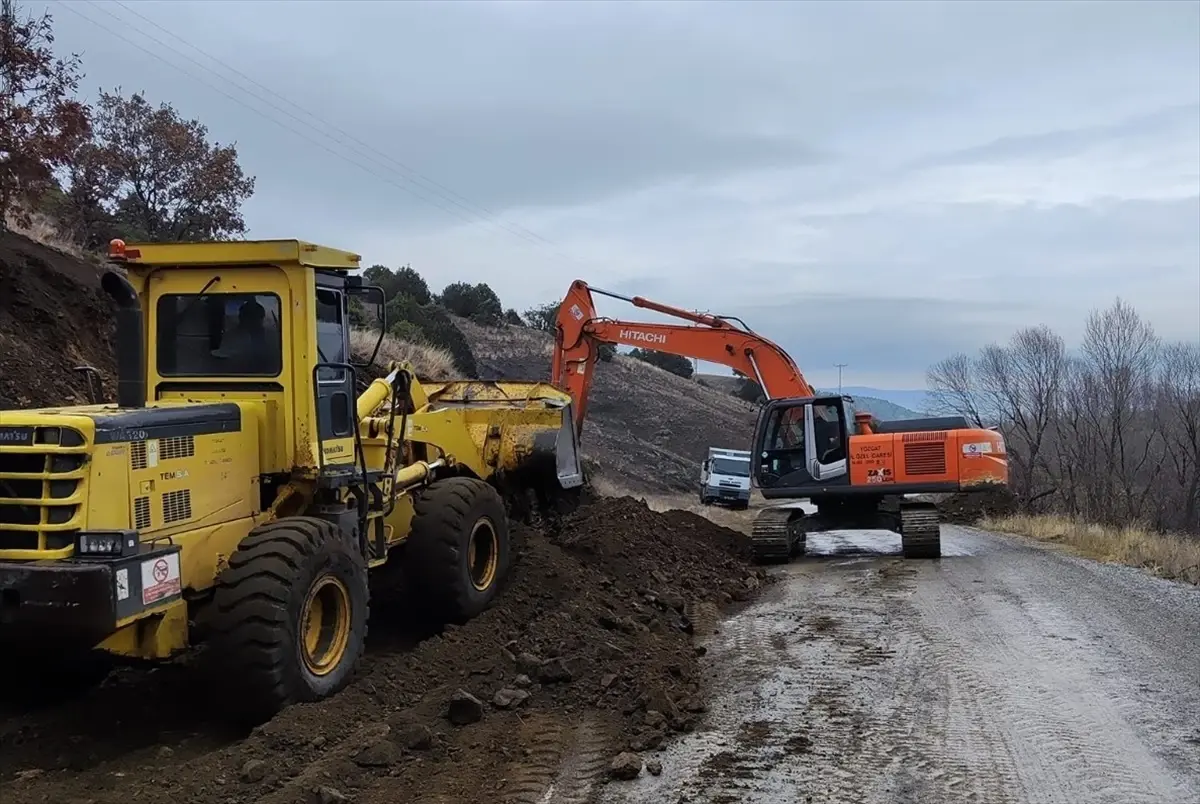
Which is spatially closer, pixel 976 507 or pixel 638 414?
pixel 976 507

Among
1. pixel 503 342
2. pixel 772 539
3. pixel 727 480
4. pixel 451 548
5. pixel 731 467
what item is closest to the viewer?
pixel 451 548

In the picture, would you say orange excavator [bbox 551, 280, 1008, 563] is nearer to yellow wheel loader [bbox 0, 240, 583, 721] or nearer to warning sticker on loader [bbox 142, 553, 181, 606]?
yellow wheel loader [bbox 0, 240, 583, 721]

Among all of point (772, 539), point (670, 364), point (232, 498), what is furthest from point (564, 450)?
point (670, 364)

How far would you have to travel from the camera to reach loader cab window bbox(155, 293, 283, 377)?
691 cm

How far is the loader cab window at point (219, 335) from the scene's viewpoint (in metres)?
6.91

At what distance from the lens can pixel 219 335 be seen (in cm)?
700

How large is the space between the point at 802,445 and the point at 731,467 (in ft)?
56.1

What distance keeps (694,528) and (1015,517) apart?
32.1 ft

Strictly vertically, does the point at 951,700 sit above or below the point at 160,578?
below

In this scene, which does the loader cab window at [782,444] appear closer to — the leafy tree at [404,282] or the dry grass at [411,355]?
the dry grass at [411,355]

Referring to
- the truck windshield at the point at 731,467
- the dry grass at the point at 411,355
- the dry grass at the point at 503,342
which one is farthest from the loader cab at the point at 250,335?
the dry grass at the point at 503,342

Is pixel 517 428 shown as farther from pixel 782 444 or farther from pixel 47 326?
pixel 47 326

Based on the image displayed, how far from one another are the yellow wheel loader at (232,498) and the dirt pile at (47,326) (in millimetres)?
5186

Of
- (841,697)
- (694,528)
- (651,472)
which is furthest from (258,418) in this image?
(651,472)
